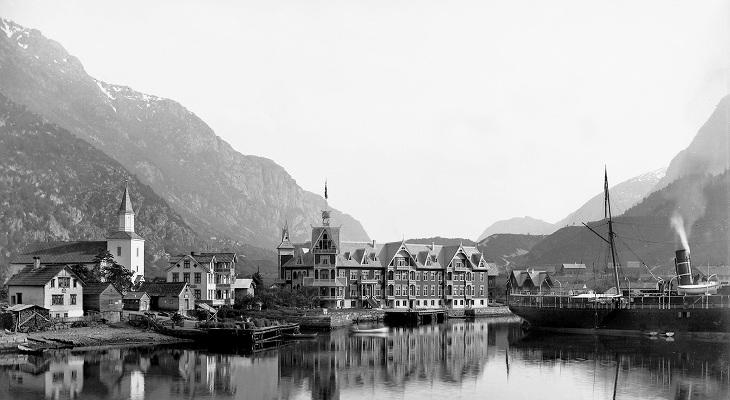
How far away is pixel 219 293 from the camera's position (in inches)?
4218

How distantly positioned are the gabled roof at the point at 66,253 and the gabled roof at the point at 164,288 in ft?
44.0

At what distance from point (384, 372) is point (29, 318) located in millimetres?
36018

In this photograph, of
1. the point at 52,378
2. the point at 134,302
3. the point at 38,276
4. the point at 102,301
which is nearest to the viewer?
the point at 52,378

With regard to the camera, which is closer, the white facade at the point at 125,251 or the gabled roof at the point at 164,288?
the gabled roof at the point at 164,288

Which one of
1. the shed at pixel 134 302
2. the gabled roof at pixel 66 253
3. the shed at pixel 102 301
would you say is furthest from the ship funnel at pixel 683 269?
the gabled roof at pixel 66 253

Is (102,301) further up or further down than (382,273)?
further down

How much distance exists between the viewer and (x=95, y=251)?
10869 cm

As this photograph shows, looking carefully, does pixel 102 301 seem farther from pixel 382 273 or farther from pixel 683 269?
pixel 683 269

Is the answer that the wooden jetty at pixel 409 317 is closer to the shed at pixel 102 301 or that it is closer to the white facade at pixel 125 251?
the white facade at pixel 125 251

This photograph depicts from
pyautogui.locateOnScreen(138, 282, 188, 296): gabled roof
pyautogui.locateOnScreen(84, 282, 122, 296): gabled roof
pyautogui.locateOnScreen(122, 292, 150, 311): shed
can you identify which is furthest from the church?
pyautogui.locateOnScreen(84, 282, 122, 296): gabled roof

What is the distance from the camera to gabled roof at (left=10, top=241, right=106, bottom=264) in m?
107

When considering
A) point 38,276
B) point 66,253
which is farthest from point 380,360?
point 66,253

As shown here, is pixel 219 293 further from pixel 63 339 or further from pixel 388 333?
pixel 63 339

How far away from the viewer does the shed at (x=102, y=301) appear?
85750 mm
